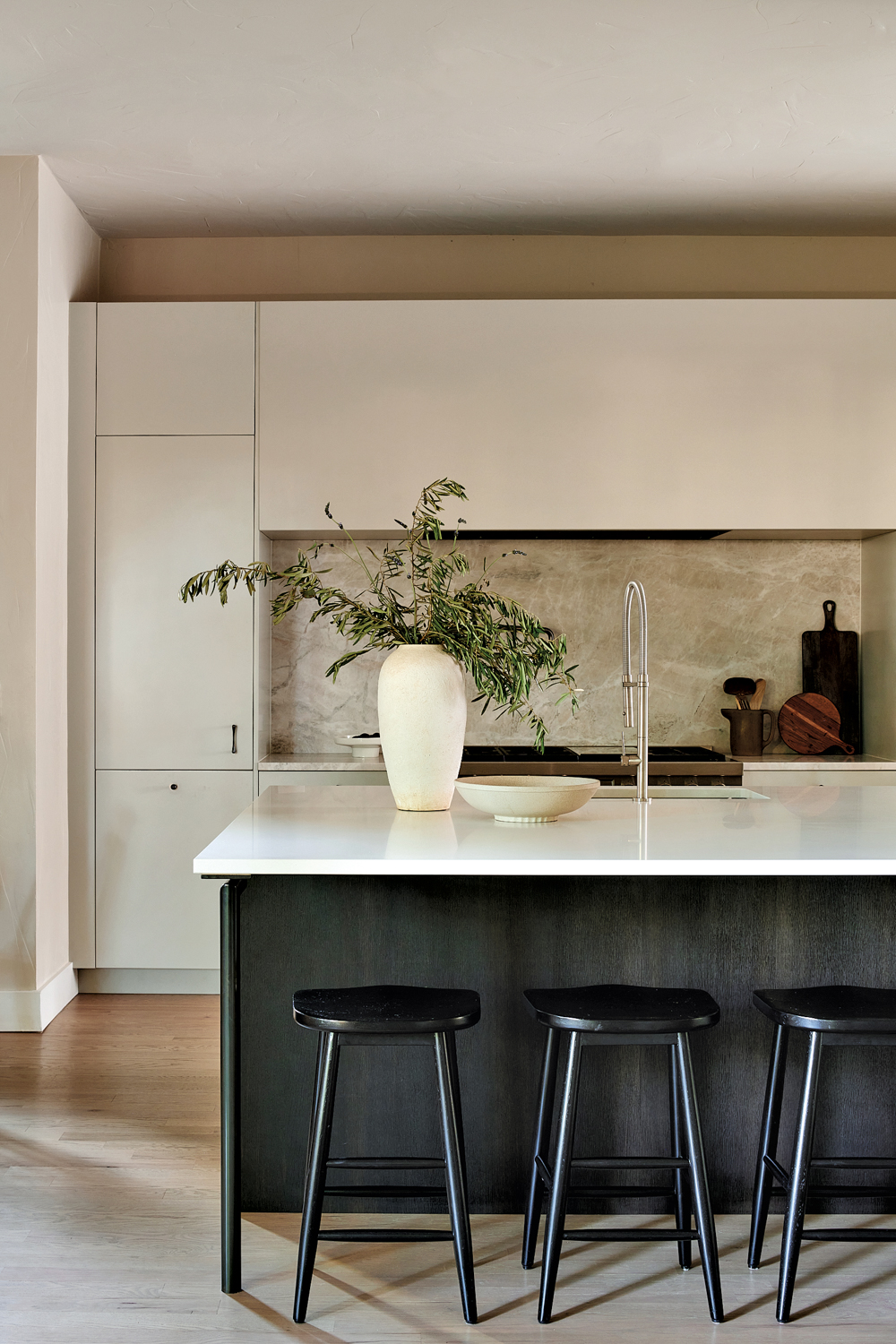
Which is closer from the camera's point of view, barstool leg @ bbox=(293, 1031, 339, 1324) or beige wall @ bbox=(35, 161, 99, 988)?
barstool leg @ bbox=(293, 1031, 339, 1324)

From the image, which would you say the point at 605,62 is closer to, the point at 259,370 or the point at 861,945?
the point at 259,370

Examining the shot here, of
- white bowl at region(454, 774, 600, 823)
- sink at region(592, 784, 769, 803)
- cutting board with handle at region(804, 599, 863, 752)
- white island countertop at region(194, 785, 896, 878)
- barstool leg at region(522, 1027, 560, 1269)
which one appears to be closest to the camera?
white island countertop at region(194, 785, 896, 878)

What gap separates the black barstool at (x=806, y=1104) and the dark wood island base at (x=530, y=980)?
6.0 inches

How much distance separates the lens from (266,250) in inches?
177

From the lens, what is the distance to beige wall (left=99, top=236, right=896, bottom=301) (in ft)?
14.7

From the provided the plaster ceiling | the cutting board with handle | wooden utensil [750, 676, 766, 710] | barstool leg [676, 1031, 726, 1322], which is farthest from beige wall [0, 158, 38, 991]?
the cutting board with handle

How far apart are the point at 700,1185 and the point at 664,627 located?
2.87 metres

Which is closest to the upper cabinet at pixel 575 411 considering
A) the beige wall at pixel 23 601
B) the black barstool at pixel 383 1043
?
the beige wall at pixel 23 601

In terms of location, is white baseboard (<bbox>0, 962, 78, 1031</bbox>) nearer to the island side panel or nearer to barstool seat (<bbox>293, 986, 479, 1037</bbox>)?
the island side panel

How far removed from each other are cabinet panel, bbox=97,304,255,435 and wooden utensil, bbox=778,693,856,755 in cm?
239

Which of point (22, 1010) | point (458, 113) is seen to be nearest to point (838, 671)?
point (458, 113)

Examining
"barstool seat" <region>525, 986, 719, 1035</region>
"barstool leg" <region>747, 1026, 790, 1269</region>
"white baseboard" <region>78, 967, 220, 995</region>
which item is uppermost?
"barstool seat" <region>525, 986, 719, 1035</region>

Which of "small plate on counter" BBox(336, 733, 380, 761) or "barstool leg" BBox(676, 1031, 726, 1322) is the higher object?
"small plate on counter" BBox(336, 733, 380, 761)

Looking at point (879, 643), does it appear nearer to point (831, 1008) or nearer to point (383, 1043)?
point (831, 1008)
